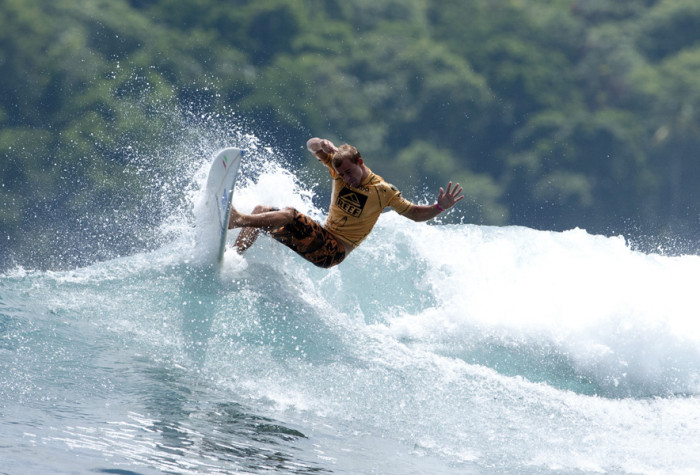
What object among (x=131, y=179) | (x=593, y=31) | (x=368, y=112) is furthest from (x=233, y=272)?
(x=593, y=31)

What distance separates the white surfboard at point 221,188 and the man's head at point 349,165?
0.86 m

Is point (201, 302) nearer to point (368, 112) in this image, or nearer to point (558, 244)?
point (558, 244)

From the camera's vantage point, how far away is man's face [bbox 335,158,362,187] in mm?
6742

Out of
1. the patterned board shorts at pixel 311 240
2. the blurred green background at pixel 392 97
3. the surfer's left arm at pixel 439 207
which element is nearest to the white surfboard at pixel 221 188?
the patterned board shorts at pixel 311 240

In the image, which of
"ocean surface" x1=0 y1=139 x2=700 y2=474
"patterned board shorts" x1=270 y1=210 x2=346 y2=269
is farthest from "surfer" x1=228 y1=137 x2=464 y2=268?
"ocean surface" x1=0 y1=139 x2=700 y2=474

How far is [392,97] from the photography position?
119 ft

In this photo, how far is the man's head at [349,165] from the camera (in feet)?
22.0

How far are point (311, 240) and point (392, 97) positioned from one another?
98.4 feet

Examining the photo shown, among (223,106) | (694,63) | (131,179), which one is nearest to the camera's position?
(131,179)

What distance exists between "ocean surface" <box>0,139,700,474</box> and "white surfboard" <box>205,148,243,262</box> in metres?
0.18

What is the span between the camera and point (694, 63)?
3869 cm

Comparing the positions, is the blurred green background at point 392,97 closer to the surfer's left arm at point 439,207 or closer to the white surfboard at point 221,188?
the white surfboard at point 221,188

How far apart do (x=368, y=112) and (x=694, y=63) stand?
49.7ft

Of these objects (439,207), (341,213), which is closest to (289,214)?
(341,213)
